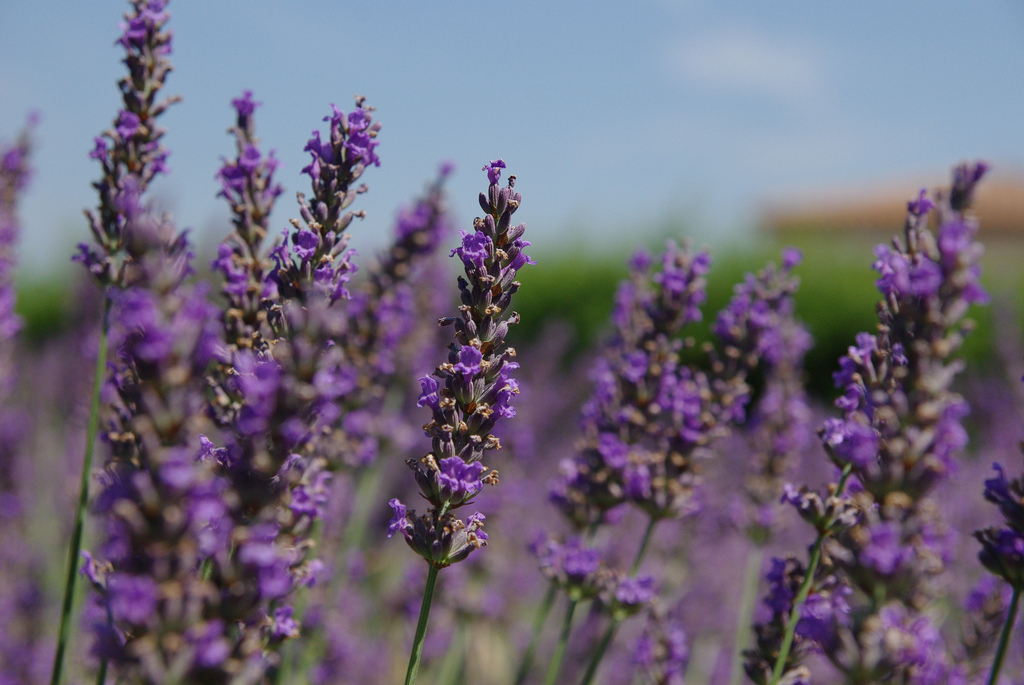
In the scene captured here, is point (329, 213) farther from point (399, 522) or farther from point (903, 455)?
point (903, 455)

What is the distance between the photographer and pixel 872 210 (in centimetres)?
2078

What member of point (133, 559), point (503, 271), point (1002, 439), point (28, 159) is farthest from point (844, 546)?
point (1002, 439)

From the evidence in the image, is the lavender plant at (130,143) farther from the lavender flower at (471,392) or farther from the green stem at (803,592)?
Answer: the green stem at (803,592)

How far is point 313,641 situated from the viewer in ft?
11.0

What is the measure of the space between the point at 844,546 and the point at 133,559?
1422 mm

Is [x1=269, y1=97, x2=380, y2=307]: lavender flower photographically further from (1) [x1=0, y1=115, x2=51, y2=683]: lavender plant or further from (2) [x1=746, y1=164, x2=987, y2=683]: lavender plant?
(1) [x1=0, y1=115, x2=51, y2=683]: lavender plant

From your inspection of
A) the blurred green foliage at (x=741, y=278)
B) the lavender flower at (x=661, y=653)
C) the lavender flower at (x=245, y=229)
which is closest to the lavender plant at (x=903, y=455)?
the lavender flower at (x=661, y=653)

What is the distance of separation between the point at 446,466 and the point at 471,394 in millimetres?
181

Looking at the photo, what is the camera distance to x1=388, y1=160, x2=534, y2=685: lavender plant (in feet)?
5.77

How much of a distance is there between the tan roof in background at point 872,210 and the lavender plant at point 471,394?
17.2 metres

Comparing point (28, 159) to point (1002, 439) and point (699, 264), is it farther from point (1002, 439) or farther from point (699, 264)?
point (1002, 439)

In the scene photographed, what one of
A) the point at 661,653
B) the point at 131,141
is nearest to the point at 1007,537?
the point at 661,653

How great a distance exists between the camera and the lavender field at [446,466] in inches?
46.3

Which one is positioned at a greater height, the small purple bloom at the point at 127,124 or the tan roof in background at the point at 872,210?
the tan roof in background at the point at 872,210
